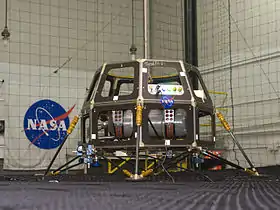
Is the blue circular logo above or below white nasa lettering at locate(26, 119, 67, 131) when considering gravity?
above

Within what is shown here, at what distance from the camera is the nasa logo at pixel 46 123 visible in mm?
5910

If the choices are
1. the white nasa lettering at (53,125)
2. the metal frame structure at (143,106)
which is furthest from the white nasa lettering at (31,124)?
the metal frame structure at (143,106)

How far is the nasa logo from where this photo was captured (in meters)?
5.91

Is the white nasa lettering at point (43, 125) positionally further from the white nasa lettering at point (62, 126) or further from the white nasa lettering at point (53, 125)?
the white nasa lettering at point (62, 126)

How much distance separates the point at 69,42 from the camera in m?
6.34

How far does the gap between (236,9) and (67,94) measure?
2674 millimetres

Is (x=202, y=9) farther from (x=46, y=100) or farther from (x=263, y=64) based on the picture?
(x=46, y=100)

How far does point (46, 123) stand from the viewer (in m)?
6.07

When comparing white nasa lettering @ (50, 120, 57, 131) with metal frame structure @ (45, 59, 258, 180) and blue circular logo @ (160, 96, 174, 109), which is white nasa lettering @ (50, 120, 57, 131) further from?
blue circular logo @ (160, 96, 174, 109)

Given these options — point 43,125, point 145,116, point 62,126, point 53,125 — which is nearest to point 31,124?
point 43,125

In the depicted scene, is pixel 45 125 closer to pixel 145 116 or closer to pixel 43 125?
pixel 43 125

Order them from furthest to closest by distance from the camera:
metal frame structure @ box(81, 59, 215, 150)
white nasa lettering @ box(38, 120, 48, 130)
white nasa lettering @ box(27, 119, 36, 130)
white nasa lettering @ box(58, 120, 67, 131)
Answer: white nasa lettering @ box(58, 120, 67, 131) < white nasa lettering @ box(38, 120, 48, 130) < white nasa lettering @ box(27, 119, 36, 130) < metal frame structure @ box(81, 59, 215, 150)

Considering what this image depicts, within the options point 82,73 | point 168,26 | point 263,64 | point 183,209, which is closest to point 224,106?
point 263,64

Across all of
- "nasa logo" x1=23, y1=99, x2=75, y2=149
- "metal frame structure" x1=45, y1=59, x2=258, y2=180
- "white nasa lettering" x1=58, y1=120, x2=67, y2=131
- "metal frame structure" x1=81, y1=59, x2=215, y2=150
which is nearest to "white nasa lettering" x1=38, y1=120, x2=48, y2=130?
"nasa logo" x1=23, y1=99, x2=75, y2=149
